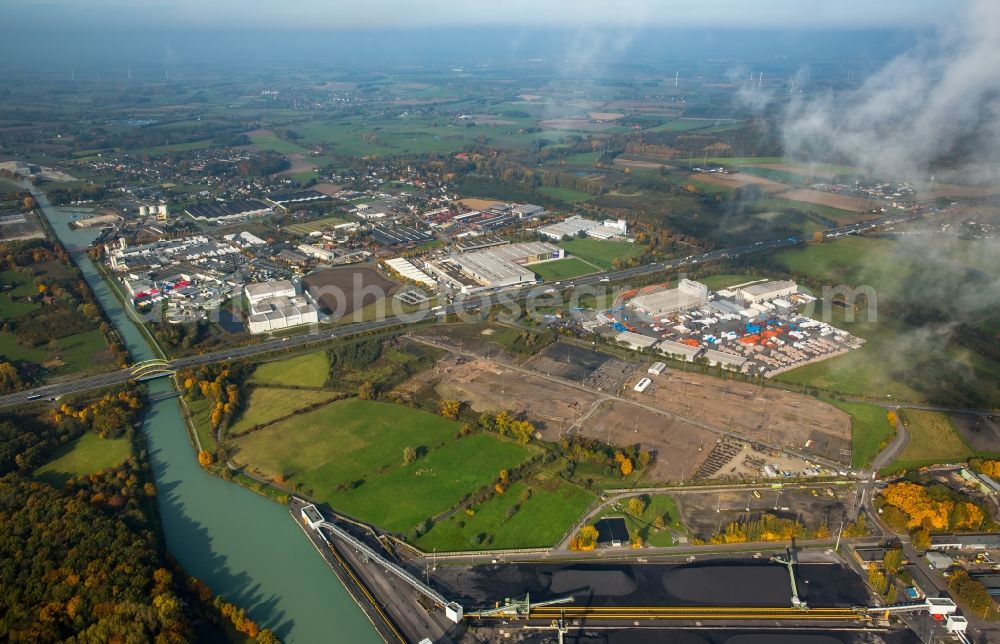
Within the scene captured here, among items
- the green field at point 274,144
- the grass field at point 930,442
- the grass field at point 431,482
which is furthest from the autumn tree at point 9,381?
the green field at point 274,144

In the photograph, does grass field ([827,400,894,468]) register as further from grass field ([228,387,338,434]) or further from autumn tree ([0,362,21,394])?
autumn tree ([0,362,21,394])

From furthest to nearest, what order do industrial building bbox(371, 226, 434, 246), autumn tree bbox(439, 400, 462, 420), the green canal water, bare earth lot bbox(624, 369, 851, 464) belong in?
industrial building bbox(371, 226, 434, 246) < autumn tree bbox(439, 400, 462, 420) < bare earth lot bbox(624, 369, 851, 464) < the green canal water

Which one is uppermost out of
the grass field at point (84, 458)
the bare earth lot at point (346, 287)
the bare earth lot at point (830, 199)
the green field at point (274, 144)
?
the bare earth lot at point (830, 199)

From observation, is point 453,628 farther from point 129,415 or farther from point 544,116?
point 544,116

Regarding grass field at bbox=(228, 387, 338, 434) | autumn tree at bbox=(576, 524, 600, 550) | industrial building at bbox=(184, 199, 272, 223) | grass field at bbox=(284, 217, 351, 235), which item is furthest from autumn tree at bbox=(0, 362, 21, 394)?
industrial building at bbox=(184, 199, 272, 223)

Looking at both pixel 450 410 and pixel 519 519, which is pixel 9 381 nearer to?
pixel 450 410

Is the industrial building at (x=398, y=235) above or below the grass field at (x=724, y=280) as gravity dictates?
below

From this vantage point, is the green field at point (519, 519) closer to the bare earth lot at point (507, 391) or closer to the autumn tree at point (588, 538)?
the autumn tree at point (588, 538)
